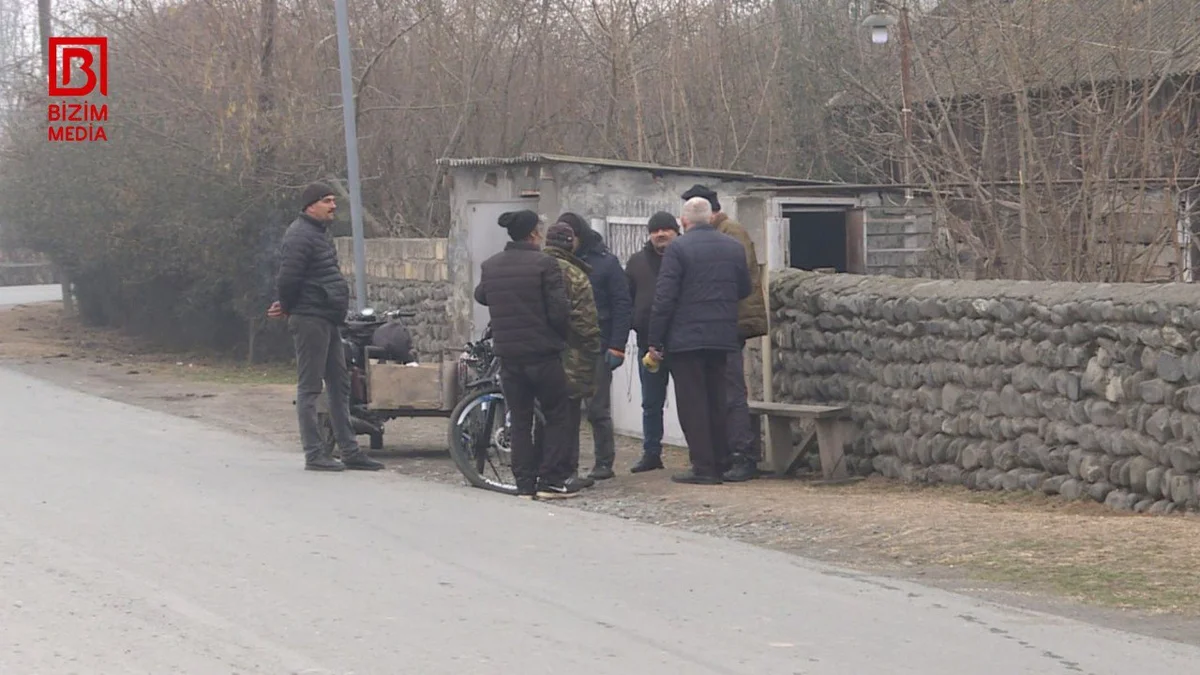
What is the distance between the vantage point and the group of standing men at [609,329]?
35.4ft

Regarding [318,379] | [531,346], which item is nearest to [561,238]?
[531,346]

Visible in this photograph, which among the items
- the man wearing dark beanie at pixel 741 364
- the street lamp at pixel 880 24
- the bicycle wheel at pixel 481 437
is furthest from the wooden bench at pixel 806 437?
the street lamp at pixel 880 24

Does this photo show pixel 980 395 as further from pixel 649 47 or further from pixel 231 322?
pixel 231 322

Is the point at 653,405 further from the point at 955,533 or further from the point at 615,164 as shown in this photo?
the point at 615,164

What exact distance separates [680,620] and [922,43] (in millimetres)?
12555

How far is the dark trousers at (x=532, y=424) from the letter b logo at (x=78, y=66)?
15.5 meters

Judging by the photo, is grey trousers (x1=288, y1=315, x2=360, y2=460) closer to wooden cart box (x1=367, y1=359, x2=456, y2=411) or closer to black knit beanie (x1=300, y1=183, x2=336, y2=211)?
wooden cart box (x1=367, y1=359, x2=456, y2=411)

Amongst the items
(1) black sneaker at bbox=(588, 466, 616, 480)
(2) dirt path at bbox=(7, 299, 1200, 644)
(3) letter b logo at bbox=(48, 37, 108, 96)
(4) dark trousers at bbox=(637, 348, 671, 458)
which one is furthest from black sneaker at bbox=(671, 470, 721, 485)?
(3) letter b logo at bbox=(48, 37, 108, 96)

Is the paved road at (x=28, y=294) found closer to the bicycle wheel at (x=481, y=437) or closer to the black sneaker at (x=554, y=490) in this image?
the bicycle wheel at (x=481, y=437)

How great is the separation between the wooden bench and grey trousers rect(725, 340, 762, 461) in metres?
0.26

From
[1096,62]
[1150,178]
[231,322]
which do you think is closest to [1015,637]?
[1150,178]

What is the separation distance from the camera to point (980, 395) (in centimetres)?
1096

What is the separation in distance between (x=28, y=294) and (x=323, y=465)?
3562 centimetres

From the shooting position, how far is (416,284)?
1981 centimetres
